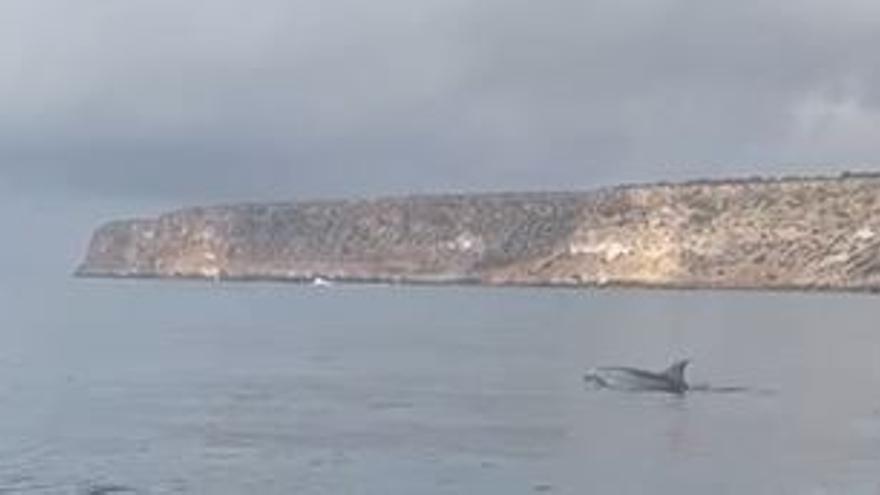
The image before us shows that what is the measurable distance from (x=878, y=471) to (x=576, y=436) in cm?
1496

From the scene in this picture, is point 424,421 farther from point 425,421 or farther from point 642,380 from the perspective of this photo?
point 642,380

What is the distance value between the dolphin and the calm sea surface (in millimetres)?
2040

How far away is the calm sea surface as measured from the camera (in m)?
55.8

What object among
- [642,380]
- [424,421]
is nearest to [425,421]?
[424,421]

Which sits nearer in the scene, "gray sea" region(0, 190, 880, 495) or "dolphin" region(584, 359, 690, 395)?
"gray sea" region(0, 190, 880, 495)

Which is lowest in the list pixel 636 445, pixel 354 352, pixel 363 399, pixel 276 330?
pixel 636 445

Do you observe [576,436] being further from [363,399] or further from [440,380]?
[440,380]

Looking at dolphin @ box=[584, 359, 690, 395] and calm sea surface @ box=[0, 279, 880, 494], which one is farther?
dolphin @ box=[584, 359, 690, 395]

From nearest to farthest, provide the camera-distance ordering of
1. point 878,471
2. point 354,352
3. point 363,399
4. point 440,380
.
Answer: point 878,471, point 363,399, point 440,380, point 354,352

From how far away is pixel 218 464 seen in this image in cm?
5866

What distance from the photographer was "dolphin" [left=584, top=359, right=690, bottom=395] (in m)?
92.4

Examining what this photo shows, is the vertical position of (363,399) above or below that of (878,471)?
above

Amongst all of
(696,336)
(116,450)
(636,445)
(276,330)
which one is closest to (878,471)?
(636,445)

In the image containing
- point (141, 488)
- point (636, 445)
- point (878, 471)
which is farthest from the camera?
point (636, 445)
